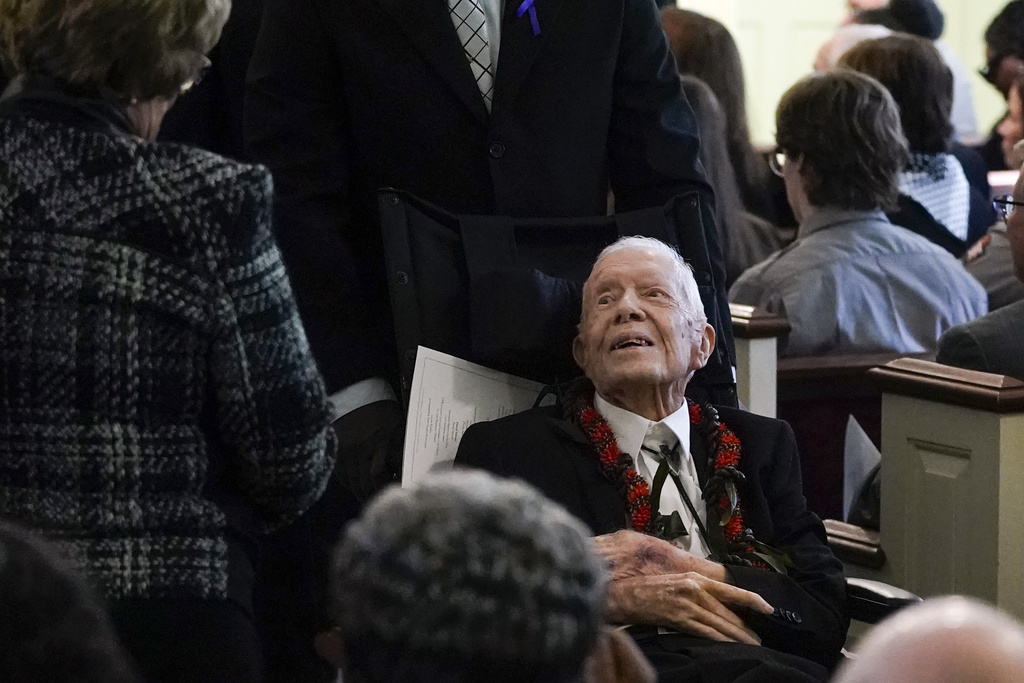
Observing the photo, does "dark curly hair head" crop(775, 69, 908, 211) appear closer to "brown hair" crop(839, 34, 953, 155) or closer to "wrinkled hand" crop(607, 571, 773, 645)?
"brown hair" crop(839, 34, 953, 155)

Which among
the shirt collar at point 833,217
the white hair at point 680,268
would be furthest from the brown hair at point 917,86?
the white hair at point 680,268

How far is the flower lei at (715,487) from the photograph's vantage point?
8.12 ft

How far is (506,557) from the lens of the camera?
100 centimetres

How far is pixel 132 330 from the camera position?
5.50 feet

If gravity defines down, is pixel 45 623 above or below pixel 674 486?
above

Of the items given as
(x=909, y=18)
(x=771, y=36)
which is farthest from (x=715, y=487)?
(x=771, y=36)

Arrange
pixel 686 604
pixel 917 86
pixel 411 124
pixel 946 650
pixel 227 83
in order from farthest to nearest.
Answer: pixel 917 86, pixel 227 83, pixel 411 124, pixel 686 604, pixel 946 650

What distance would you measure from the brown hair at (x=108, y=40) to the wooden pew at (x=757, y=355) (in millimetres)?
2136

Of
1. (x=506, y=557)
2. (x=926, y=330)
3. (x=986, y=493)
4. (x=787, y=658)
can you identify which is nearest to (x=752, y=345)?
(x=926, y=330)

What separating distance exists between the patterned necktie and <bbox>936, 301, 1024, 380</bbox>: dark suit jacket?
112 cm

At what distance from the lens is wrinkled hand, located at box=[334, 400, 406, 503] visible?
2574mm

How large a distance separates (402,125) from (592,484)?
0.72 m

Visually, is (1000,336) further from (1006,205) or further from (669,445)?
(669,445)

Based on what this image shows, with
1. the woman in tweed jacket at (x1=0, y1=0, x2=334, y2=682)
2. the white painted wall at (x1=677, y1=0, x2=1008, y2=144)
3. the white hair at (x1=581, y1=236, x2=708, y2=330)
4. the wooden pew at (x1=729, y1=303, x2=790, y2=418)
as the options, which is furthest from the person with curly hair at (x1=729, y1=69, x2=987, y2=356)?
the white painted wall at (x1=677, y1=0, x2=1008, y2=144)
